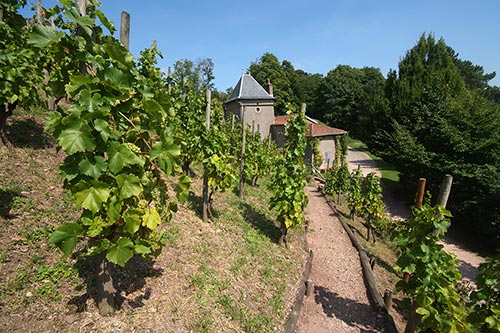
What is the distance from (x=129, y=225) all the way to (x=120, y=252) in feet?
0.78

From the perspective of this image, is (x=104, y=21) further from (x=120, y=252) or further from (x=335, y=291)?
(x=335, y=291)

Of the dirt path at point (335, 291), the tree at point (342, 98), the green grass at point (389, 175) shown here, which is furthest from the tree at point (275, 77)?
the dirt path at point (335, 291)

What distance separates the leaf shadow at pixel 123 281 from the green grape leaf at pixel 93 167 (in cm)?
115

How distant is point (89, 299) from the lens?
9.71 feet

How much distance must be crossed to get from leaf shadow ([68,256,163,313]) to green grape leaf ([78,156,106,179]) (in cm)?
115

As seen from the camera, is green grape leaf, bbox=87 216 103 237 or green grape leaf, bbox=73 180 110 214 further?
green grape leaf, bbox=87 216 103 237

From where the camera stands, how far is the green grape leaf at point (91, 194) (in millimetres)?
2131

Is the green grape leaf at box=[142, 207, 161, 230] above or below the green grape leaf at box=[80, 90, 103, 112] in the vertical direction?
below

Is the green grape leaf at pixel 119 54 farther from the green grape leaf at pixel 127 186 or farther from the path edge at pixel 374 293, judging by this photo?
the path edge at pixel 374 293

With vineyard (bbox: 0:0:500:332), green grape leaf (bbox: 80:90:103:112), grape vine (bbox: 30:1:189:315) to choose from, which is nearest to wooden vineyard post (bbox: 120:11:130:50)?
vineyard (bbox: 0:0:500:332)

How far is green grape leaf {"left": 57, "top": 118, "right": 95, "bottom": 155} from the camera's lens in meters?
2.00

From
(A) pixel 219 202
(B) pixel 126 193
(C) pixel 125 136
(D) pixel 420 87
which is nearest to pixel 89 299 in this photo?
(B) pixel 126 193

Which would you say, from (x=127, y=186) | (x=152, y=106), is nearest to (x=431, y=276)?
(x=127, y=186)

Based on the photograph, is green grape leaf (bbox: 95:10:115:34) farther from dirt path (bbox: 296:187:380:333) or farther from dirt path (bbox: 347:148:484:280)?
dirt path (bbox: 347:148:484:280)
